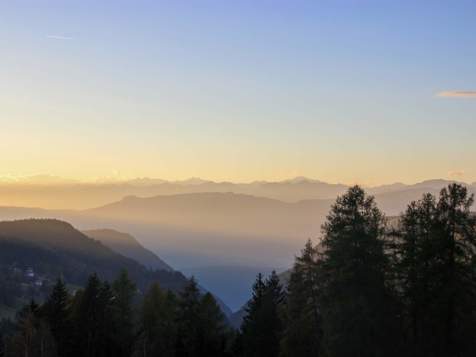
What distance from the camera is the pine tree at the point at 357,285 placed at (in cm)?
3744

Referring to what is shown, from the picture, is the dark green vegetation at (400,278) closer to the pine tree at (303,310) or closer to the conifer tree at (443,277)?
the conifer tree at (443,277)

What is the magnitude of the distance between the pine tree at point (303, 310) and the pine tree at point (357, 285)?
8.61m

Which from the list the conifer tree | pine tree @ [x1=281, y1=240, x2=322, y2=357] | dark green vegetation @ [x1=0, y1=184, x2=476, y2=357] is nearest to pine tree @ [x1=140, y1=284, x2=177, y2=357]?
pine tree @ [x1=281, y1=240, x2=322, y2=357]

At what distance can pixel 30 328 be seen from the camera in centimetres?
5166

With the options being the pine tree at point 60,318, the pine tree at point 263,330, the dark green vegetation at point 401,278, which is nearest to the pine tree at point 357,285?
the dark green vegetation at point 401,278

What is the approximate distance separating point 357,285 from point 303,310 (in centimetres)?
1149

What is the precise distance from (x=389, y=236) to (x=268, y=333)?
23755mm

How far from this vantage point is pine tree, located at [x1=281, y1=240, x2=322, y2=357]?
48.3m

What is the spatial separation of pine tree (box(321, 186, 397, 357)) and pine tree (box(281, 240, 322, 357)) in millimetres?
8607

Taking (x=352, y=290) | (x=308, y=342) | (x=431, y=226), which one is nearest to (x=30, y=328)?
(x=308, y=342)

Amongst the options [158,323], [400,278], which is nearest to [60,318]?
[158,323]

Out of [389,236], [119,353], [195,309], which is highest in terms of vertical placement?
[389,236]

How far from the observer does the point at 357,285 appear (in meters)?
38.1

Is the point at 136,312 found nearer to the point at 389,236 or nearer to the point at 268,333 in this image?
the point at 268,333
